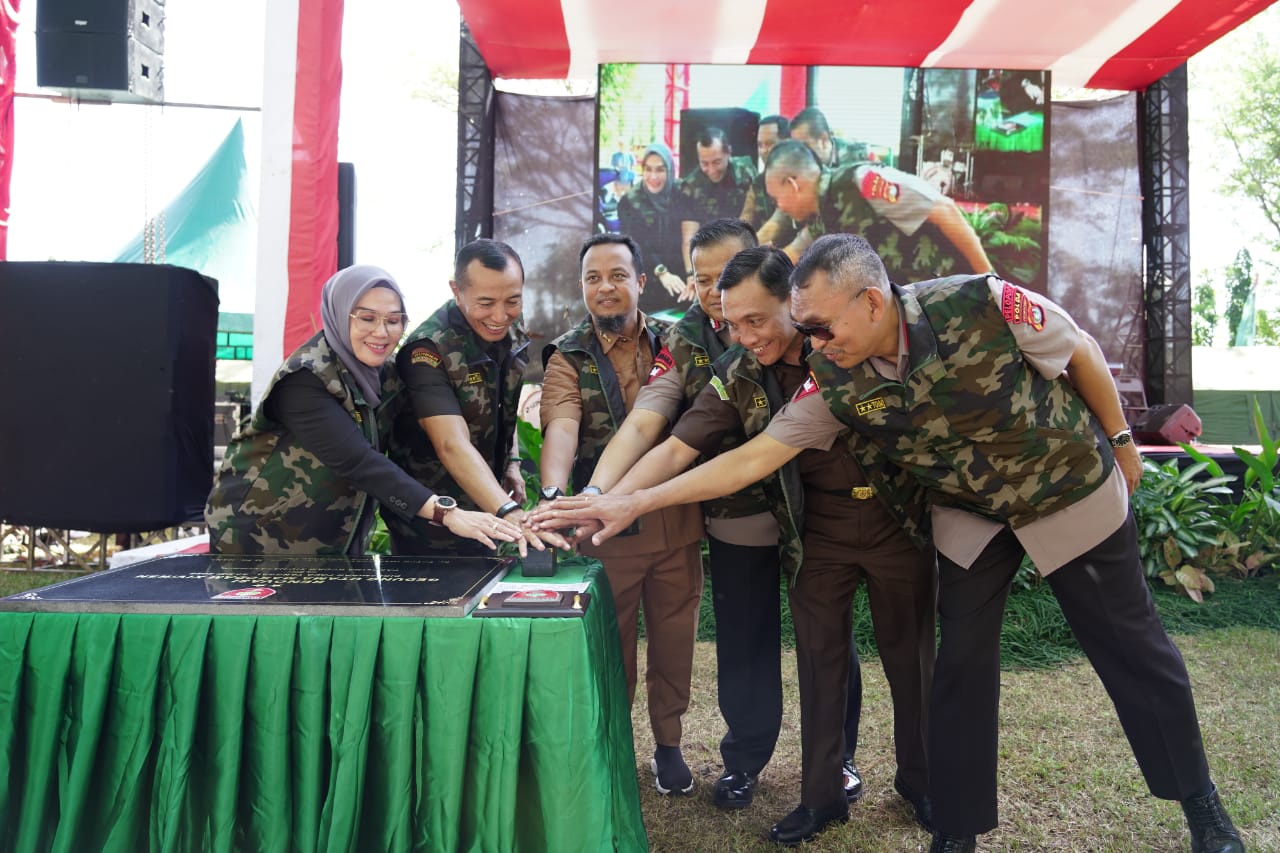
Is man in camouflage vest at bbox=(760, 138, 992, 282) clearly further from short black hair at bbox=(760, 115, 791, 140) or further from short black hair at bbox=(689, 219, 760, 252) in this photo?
short black hair at bbox=(689, 219, 760, 252)

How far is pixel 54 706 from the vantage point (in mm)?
1670

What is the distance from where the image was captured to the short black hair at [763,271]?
2252 millimetres

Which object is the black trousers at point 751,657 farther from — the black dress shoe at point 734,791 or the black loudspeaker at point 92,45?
the black loudspeaker at point 92,45

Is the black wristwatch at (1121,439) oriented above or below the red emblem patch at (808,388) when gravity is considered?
below

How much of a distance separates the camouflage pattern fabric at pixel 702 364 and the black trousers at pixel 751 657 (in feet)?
0.37

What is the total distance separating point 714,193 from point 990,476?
5.74 metres

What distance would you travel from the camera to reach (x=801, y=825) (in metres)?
2.33

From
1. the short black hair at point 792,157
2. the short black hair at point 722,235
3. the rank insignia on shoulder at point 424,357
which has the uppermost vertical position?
the short black hair at point 792,157

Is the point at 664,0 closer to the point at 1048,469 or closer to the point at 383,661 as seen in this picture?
the point at 1048,469

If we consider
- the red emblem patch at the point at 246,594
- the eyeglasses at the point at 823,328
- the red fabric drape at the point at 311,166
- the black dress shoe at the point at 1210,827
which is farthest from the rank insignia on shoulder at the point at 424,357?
the black dress shoe at the point at 1210,827

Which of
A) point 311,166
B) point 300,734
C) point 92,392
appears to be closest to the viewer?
point 300,734

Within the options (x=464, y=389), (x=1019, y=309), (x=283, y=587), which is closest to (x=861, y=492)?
(x=1019, y=309)

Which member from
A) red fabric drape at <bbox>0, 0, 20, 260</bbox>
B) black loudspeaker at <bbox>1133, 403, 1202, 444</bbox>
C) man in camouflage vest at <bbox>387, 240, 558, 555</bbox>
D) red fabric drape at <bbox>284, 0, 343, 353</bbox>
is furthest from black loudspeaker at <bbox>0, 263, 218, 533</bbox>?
black loudspeaker at <bbox>1133, 403, 1202, 444</bbox>

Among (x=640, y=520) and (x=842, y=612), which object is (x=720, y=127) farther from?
(x=842, y=612)
